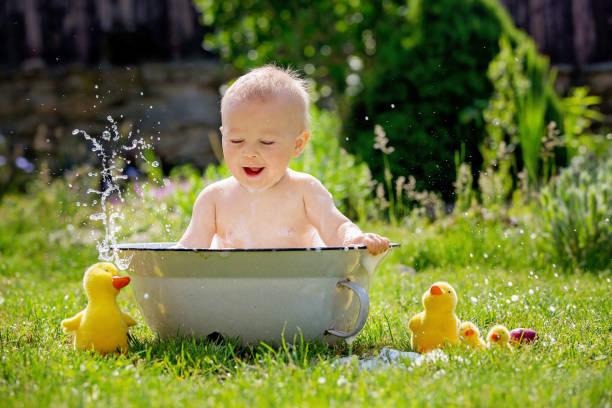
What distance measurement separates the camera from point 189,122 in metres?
7.57

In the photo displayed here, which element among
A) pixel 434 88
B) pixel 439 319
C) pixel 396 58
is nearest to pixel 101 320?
pixel 439 319

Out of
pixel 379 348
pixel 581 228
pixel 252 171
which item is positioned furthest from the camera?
pixel 581 228

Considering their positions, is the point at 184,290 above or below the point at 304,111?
below

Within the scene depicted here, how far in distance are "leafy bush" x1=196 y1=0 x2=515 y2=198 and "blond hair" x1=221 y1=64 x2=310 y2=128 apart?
2307 millimetres

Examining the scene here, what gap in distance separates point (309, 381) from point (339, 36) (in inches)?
197

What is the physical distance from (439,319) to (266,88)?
3.04ft

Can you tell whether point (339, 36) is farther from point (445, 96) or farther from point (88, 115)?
point (88, 115)

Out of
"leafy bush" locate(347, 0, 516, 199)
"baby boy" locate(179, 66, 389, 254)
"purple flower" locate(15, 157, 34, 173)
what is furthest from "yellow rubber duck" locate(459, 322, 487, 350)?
"purple flower" locate(15, 157, 34, 173)

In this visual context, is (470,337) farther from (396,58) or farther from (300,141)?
(396,58)

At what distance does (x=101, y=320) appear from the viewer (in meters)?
1.97

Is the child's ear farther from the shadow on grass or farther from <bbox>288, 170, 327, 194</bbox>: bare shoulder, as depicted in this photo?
the shadow on grass

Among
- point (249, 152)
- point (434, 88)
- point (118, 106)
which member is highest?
point (118, 106)

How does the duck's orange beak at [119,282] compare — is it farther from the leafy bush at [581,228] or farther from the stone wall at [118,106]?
the stone wall at [118,106]

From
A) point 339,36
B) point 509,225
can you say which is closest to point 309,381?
point 509,225
